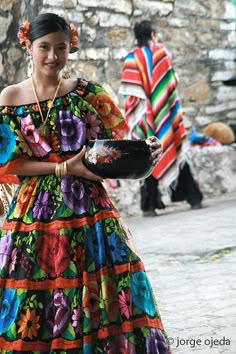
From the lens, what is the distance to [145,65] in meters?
7.44

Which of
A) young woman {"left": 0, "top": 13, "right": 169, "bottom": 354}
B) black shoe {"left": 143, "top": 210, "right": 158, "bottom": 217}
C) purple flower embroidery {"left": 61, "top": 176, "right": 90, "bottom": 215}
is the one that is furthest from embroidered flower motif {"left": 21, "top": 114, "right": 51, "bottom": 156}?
black shoe {"left": 143, "top": 210, "right": 158, "bottom": 217}

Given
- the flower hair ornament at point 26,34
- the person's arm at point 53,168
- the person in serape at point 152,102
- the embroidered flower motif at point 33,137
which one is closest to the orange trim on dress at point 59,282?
the person's arm at point 53,168

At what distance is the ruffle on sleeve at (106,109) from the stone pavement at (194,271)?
89 cm

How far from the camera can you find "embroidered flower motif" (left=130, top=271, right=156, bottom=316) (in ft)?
8.93

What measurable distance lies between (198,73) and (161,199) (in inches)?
67.8

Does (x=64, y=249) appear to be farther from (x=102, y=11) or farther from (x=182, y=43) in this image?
(x=182, y=43)

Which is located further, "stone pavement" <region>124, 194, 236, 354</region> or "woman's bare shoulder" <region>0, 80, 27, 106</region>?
"stone pavement" <region>124, 194, 236, 354</region>

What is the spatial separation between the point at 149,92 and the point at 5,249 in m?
4.85

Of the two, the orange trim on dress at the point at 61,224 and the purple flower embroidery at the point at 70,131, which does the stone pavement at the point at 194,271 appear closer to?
the orange trim on dress at the point at 61,224

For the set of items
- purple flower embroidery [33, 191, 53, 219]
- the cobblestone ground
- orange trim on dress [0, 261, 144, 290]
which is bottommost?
the cobblestone ground

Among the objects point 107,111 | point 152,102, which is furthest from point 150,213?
point 107,111

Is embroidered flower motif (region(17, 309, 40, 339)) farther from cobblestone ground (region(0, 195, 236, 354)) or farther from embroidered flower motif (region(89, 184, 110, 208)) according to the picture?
cobblestone ground (region(0, 195, 236, 354))

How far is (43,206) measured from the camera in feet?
8.93

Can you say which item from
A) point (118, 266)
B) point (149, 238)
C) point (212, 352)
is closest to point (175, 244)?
point (149, 238)
